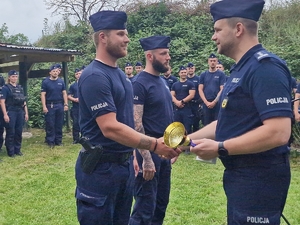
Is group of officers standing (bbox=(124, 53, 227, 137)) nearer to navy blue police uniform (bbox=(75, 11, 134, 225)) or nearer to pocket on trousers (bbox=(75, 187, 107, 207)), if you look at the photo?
navy blue police uniform (bbox=(75, 11, 134, 225))

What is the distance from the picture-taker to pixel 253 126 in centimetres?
246

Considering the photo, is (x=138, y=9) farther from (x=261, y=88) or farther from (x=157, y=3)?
(x=261, y=88)

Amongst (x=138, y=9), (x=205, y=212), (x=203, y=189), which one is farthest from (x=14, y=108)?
(x=138, y=9)

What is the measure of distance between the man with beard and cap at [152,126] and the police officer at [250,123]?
4.74 feet

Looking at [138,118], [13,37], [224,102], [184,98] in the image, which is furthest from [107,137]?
[13,37]

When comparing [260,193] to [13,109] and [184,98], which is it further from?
[13,109]

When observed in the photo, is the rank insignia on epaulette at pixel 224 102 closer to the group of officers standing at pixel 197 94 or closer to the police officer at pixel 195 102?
the group of officers standing at pixel 197 94

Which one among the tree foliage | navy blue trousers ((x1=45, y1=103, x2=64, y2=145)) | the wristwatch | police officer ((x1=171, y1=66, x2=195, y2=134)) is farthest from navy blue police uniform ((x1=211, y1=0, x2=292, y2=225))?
the tree foliage

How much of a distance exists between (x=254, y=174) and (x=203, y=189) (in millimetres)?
4236

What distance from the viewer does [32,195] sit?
6.42m

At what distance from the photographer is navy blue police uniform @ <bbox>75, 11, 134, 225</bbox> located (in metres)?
3.03

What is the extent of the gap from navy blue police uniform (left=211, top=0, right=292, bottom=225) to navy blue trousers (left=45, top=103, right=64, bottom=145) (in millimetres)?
8903

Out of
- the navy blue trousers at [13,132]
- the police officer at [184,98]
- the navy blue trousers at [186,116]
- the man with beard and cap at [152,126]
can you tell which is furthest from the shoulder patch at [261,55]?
the navy blue trousers at [13,132]

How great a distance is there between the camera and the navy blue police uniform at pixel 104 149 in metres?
3.03
